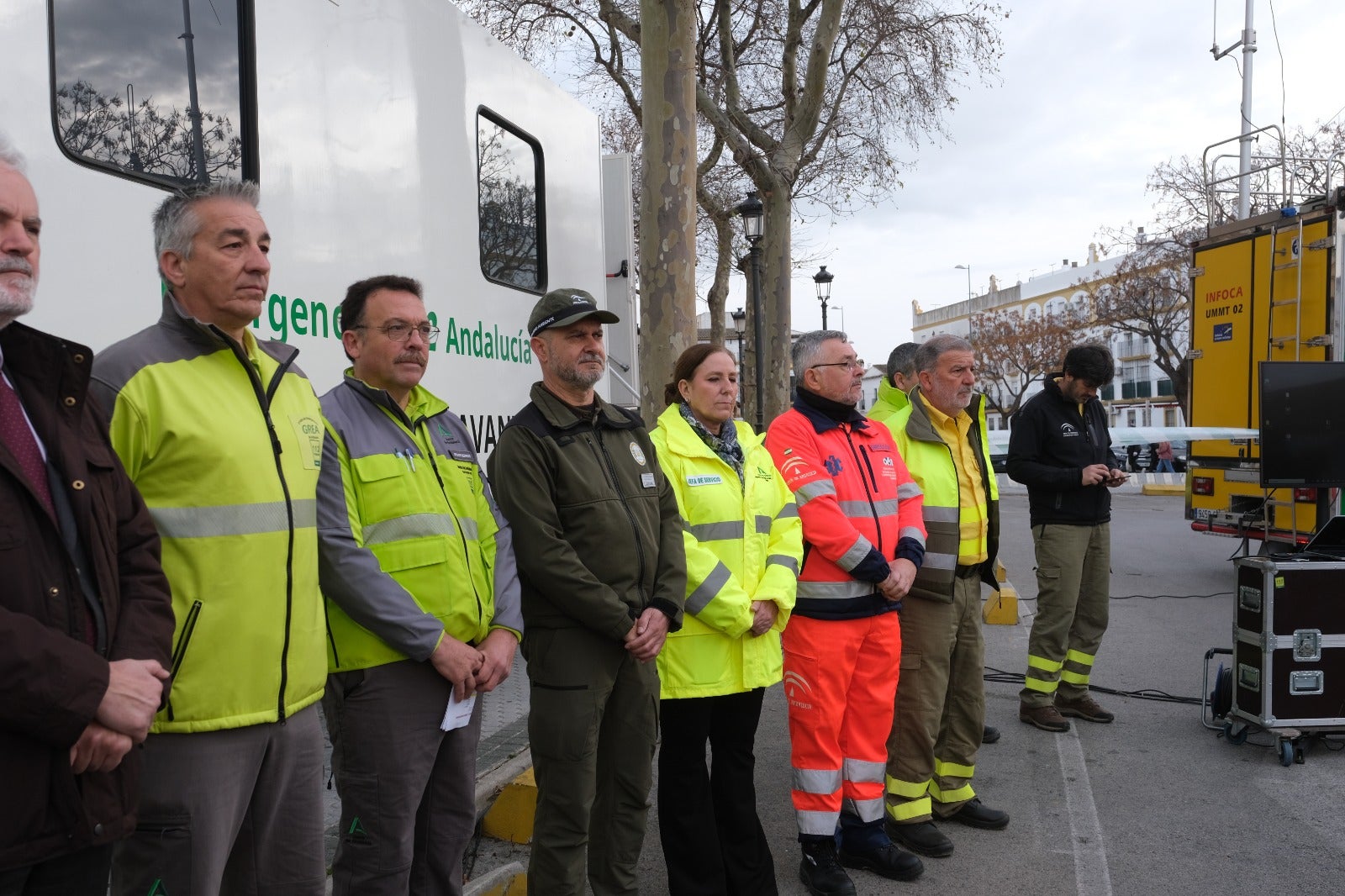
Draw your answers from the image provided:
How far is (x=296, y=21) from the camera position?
364 centimetres

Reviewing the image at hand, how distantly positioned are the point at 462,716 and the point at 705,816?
1.11m

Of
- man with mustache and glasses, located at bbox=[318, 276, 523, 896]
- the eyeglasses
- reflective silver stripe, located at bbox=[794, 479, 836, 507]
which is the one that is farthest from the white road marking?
the eyeglasses

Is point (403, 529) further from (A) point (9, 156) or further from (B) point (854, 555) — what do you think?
(B) point (854, 555)

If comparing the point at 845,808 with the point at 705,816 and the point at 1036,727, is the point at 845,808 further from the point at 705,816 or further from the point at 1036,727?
the point at 1036,727

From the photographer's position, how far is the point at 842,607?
12.2 ft

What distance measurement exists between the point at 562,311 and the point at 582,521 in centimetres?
65

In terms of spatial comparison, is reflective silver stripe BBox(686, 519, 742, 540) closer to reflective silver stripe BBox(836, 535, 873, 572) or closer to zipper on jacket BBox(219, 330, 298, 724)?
reflective silver stripe BBox(836, 535, 873, 572)

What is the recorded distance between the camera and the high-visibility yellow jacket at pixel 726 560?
331 cm

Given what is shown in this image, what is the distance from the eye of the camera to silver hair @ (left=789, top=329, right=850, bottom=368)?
3941 millimetres

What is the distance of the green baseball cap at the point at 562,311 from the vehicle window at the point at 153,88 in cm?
117

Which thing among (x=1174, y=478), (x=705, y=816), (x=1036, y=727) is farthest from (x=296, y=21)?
(x=1174, y=478)

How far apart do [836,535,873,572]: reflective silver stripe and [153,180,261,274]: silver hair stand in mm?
2336

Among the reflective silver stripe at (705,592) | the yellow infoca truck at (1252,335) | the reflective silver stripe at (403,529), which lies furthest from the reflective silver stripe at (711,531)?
the yellow infoca truck at (1252,335)

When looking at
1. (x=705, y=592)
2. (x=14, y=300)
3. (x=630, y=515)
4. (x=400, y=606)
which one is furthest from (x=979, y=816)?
(x=14, y=300)
